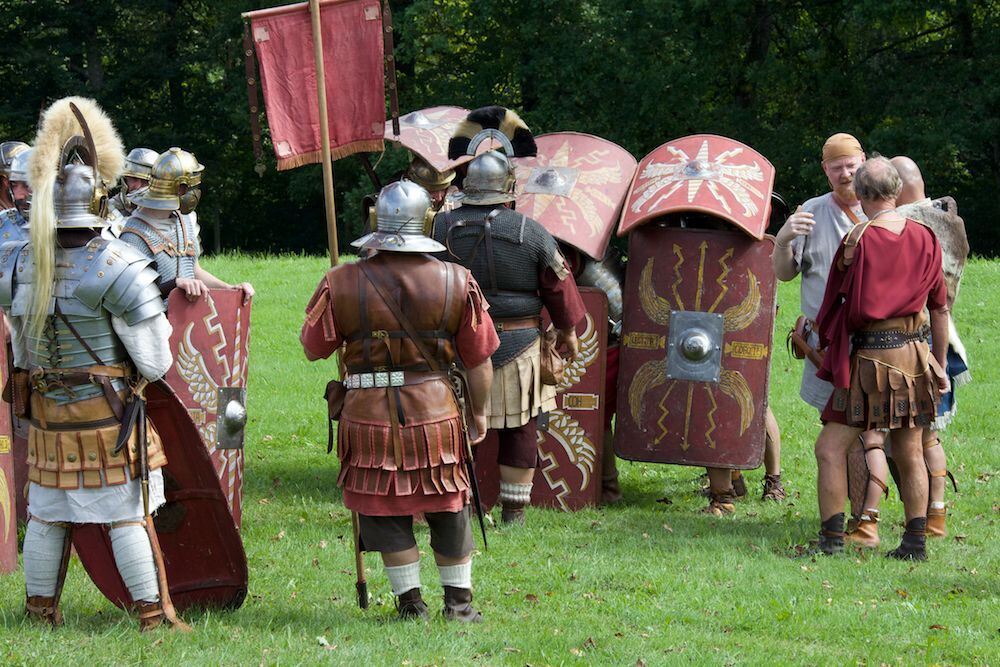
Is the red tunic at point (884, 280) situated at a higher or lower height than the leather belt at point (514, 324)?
higher

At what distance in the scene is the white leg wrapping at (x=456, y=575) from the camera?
14.7 feet

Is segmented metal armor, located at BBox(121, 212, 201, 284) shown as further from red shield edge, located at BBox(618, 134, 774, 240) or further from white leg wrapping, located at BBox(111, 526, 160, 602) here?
red shield edge, located at BBox(618, 134, 774, 240)

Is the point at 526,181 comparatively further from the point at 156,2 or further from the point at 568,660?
the point at 156,2

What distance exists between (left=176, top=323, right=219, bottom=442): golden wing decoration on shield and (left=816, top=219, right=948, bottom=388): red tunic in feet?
8.40

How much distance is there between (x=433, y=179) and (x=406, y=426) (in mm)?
2670

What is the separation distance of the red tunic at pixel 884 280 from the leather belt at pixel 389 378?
6.26 ft

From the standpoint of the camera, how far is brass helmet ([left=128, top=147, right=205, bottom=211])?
553 centimetres

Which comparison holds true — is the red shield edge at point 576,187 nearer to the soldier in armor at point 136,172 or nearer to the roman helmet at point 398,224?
the soldier in armor at point 136,172

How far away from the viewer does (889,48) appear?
21.2 meters

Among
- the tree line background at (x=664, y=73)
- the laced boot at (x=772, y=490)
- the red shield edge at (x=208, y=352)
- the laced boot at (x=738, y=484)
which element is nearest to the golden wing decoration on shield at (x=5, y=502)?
the red shield edge at (x=208, y=352)

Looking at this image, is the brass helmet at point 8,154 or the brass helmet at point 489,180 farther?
the brass helmet at point 8,154

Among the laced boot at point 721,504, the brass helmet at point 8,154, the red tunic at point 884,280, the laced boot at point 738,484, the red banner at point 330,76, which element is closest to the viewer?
the red banner at point 330,76

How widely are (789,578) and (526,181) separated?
2.44 m

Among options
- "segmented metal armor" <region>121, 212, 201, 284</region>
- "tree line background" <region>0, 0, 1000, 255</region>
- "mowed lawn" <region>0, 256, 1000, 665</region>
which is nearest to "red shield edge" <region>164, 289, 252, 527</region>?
"segmented metal armor" <region>121, 212, 201, 284</region>
